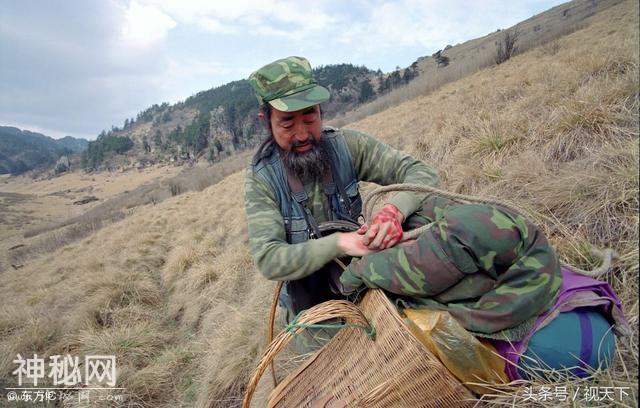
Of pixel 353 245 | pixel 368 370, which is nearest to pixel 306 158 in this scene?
pixel 353 245

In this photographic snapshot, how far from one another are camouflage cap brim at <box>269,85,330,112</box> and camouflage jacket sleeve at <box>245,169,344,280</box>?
0.46m

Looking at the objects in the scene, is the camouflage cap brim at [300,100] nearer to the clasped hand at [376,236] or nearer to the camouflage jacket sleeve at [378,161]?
the camouflage jacket sleeve at [378,161]

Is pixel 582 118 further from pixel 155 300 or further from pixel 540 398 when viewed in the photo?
pixel 155 300

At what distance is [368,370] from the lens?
1.15 meters

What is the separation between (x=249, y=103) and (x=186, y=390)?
226 feet

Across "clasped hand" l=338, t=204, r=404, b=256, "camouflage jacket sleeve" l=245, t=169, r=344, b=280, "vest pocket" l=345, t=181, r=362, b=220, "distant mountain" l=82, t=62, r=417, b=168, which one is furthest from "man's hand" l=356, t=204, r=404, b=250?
"distant mountain" l=82, t=62, r=417, b=168

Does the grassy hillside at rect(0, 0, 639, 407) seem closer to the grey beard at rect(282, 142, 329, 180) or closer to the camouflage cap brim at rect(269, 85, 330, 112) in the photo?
the grey beard at rect(282, 142, 329, 180)

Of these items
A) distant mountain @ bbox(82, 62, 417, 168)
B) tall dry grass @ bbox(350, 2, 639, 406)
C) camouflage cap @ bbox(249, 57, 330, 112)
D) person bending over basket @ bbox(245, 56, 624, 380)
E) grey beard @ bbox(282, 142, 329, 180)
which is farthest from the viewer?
distant mountain @ bbox(82, 62, 417, 168)

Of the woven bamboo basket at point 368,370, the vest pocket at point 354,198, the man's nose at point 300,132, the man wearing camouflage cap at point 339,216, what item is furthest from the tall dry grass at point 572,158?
the man's nose at point 300,132

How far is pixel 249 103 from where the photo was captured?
66.8 m

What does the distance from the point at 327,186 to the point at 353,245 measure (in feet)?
2.09

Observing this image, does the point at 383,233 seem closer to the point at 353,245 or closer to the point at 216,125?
the point at 353,245

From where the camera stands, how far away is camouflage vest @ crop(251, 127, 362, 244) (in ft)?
6.03

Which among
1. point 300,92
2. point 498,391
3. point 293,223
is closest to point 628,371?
point 498,391
